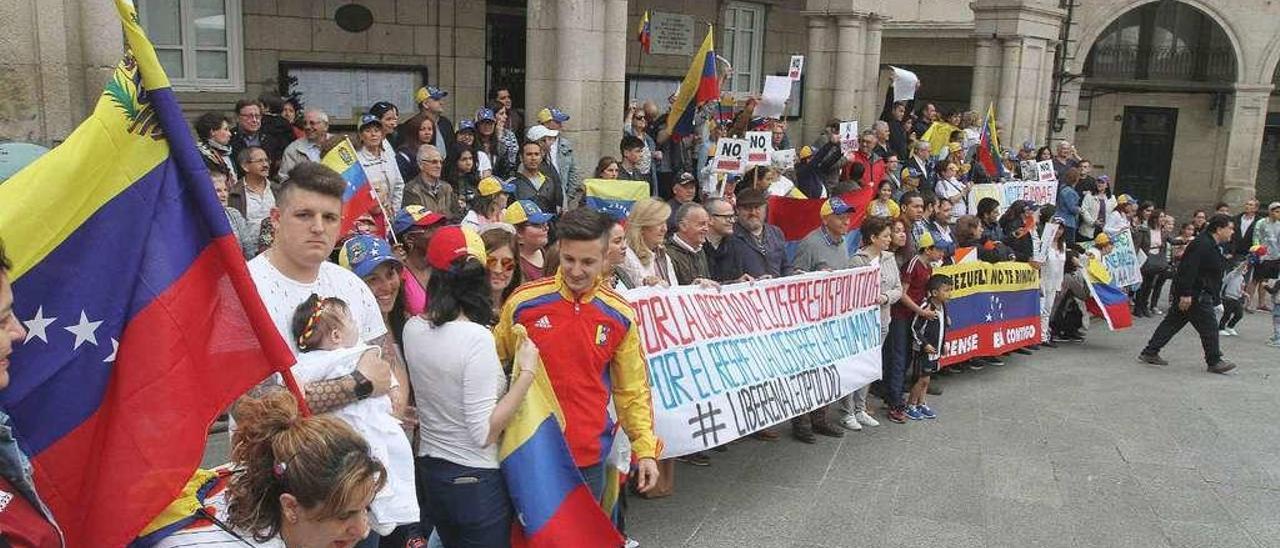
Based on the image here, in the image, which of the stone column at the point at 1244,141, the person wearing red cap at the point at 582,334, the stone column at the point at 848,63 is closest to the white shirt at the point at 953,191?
the stone column at the point at 848,63

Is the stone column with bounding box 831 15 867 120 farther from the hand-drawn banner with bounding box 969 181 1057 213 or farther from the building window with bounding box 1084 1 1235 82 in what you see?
the building window with bounding box 1084 1 1235 82

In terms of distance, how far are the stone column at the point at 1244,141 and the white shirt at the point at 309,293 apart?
29933 mm

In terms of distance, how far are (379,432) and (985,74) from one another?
794 inches

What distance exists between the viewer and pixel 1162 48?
97.1 feet

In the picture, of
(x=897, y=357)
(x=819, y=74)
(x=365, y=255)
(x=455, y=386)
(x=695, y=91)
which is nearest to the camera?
(x=455, y=386)

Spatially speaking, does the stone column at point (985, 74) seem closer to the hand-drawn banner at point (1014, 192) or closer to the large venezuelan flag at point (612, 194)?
the hand-drawn banner at point (1014, 192)

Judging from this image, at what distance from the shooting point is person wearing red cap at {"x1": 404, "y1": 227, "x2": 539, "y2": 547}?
12.4ft

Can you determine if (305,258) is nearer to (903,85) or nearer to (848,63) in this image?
(903,85)

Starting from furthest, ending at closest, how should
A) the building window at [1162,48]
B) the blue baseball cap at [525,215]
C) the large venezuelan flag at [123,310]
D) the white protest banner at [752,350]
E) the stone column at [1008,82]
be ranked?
the building window at [1162,48] < the stone column at [1008,82] < the white protest banner at [752,350] < the blue baseball cap at [525,215] < the large venezuelan flag at [123,310]

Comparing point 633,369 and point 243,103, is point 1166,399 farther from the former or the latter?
point 243,103

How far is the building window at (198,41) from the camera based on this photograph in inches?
429

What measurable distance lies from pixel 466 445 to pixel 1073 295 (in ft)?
35.4

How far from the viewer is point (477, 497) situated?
3.97 metres

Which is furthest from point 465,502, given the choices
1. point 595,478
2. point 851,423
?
point 851,423
